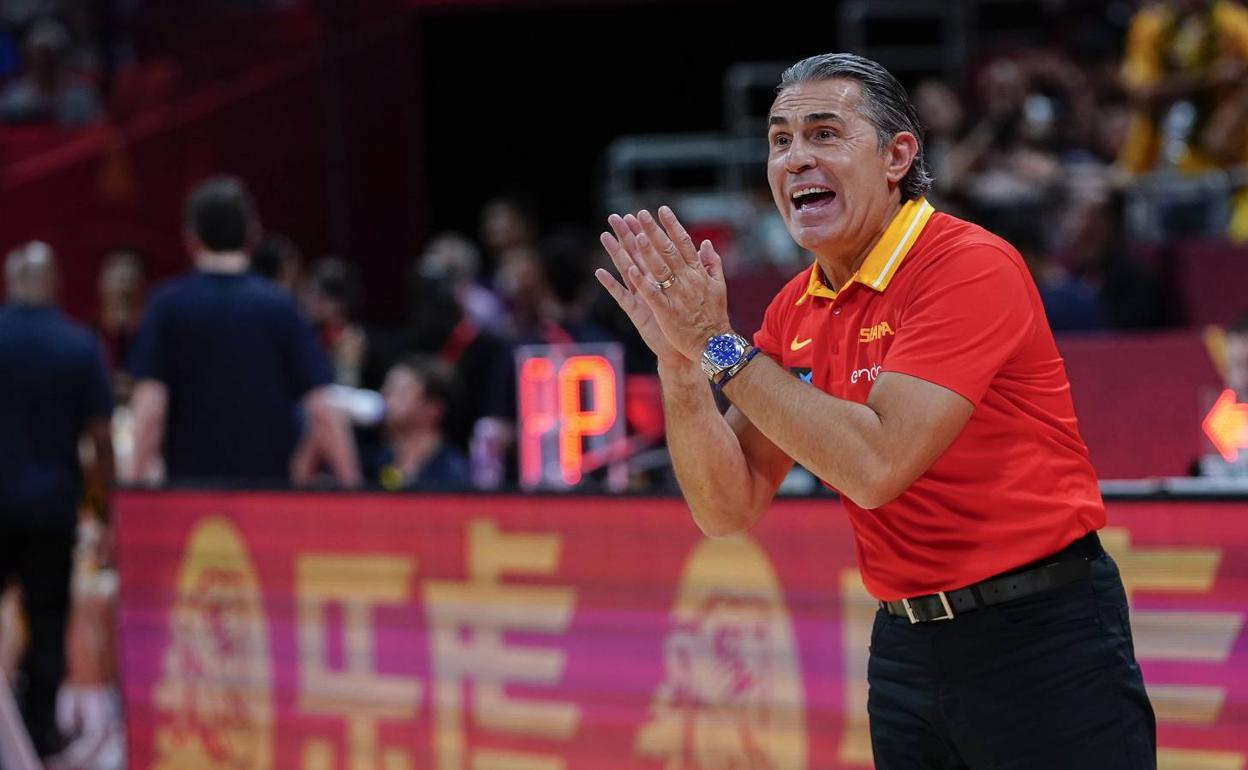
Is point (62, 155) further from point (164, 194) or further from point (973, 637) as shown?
point (973, 637)

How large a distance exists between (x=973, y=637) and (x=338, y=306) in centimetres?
800

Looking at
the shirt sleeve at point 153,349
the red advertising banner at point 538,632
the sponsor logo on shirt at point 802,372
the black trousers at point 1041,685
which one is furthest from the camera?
the shirt sleeve at point 153,349

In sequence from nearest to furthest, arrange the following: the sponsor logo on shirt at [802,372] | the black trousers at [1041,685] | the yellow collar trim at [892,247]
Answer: the black trousers at [1041,685]
the yellow collar trim at [892,247]
the sponsor logo on shirt at [802,372]

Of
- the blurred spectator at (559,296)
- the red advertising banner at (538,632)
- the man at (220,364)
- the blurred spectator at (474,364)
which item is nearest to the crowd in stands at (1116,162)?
the blurred spectator at (559,296)

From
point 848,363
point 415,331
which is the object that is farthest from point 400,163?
point 848,363

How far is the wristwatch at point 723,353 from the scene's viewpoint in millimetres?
3086

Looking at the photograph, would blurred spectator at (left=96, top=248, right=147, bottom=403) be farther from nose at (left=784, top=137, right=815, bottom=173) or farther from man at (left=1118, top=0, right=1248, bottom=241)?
nose at (left=784, top=137, right=815, bottom=173)

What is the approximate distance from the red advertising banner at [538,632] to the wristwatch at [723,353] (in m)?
1.79

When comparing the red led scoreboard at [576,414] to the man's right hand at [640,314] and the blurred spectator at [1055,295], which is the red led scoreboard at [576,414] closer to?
the blurred spectator at [1055,295]

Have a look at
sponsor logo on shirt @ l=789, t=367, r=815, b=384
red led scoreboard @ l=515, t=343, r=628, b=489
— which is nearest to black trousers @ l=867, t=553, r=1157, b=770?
sponsor logo on shirt @ l=789, t=367, r=815, b=384

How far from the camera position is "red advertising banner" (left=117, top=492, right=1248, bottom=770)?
14.6 ft

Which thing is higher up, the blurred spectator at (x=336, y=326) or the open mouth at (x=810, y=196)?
the open mouth at (x=810, y=196)

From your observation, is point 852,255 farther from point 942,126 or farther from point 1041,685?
point 942,126

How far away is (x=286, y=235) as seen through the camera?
13.7 metres
